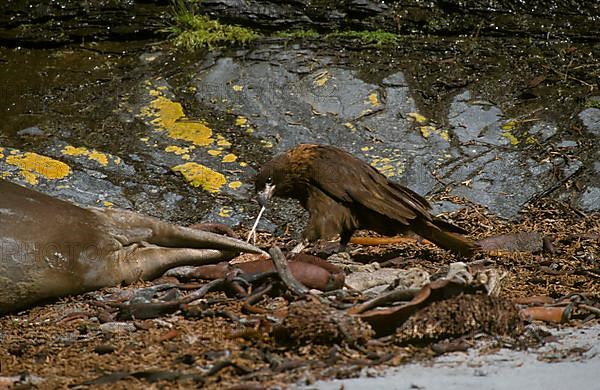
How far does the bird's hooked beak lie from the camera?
5395 mm

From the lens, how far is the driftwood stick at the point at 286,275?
3635 millimetres

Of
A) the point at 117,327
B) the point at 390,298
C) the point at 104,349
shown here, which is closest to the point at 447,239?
the point at 390,298

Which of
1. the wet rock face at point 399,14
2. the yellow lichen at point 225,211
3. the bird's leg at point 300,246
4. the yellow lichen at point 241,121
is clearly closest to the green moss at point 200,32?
the wet rock face at point 399,14

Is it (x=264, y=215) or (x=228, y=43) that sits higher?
(x=228, y=43)

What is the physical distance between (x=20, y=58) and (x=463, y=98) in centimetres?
371

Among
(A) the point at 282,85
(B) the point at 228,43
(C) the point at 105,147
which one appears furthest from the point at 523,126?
(C) the point at 105,147

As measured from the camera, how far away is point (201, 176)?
Answer: 19.8 ft

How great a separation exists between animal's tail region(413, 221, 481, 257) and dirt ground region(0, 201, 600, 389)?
0.32 metres

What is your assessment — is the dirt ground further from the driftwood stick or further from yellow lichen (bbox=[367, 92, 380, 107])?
yellow lichen (bbox=[367, 92, 380, 107])

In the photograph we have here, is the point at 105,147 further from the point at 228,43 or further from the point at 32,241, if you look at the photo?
the point at 32,241

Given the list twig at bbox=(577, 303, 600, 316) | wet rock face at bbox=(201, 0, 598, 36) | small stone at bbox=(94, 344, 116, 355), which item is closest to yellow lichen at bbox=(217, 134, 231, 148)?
wet rock face at bbox=(201, 0, 598, 36)

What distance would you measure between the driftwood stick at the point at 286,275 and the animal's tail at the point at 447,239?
4.45 feet

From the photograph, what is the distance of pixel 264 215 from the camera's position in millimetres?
5848

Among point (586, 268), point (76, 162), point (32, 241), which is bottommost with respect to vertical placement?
point (76, 162)
